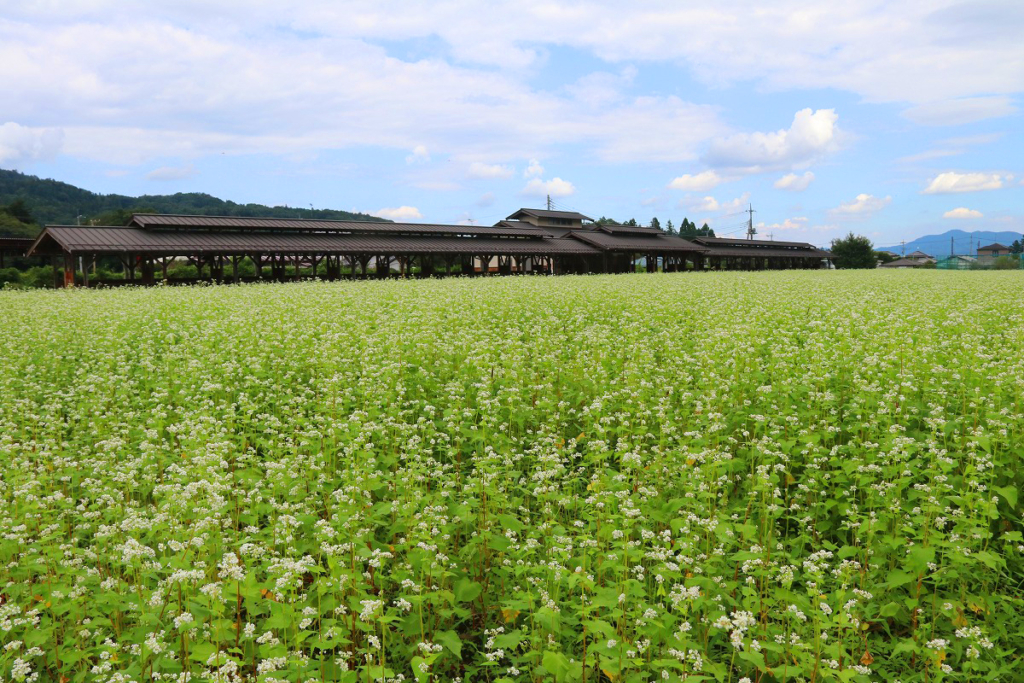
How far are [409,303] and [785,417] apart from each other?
44.3ft

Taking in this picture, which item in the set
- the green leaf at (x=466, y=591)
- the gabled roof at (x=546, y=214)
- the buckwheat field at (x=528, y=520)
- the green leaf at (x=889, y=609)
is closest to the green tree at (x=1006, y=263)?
the gabled roof at (x=546, y=214)

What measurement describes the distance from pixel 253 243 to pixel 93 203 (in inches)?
3265

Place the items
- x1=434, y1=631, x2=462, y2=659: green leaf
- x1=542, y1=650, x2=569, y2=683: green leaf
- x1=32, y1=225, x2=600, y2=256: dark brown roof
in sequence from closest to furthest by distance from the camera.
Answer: x1=542, y1=650, x2=569, y2=683: green leaf, x1=434, y1=631, x2=462, y2=659: green leaf, x1=32, y1=225, x2=600, y2=256: dark brown roof

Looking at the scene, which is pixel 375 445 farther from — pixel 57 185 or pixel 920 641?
pixel 57 185

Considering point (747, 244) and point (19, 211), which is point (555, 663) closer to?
point (747, 244)

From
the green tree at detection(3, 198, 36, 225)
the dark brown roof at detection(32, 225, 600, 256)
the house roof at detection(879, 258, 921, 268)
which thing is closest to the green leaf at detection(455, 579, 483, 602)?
the dark brown roof at detection(32, 225, 600, 256)

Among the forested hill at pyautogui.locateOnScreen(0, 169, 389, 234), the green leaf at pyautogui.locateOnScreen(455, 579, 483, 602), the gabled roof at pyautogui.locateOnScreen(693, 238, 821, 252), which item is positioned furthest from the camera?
the forested hill at pyautogui.locateOnScreen(0, 169, 389, 234)

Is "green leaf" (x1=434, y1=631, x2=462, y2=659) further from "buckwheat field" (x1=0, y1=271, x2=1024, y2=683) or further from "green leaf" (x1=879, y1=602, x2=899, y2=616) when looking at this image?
"green leaf" (x1=879, y1=602, x2=899, y2=616)

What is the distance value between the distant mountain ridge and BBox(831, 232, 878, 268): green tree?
265 ft

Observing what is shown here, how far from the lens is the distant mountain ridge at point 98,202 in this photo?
93.3 m

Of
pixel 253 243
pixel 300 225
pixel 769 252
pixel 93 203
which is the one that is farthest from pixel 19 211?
pixel 769 252

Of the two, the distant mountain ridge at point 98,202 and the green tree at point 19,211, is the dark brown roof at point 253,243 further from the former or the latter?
the distant mountain ridge at point 98,202

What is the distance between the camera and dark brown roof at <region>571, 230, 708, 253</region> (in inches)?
2251

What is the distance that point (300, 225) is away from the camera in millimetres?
41875
